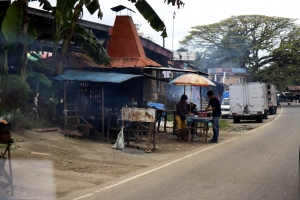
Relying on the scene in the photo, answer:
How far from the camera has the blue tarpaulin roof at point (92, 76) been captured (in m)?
14.5

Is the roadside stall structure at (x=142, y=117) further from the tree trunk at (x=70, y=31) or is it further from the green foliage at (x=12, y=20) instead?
the green foliage at (x=12, y=20)

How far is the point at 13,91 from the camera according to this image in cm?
1312

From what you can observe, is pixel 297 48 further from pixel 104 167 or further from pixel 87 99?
pixel 104 167

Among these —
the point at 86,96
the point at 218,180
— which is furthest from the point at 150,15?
the point at 218,180

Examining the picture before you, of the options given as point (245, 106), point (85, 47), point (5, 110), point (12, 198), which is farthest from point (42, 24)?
point (245, 106)

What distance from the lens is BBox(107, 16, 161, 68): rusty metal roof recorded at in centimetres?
1775

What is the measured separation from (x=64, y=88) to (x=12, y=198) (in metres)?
8.54

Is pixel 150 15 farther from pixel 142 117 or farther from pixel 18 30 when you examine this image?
pixel 18 30

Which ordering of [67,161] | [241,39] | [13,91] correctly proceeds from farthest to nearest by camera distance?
[241,39] < [13,91] < [67,161]

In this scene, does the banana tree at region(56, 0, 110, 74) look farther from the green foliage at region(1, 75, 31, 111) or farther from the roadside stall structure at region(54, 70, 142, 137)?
the green foliage at region(1, 75, 31, 111)

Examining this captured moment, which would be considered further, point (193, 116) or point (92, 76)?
point (193, 116)

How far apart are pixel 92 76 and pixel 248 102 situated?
17647mm

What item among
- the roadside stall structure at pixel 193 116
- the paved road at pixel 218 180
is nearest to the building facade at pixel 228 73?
the roadside stall structure at pixel 193 116

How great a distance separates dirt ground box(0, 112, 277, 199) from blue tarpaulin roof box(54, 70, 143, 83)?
2.03 meters
